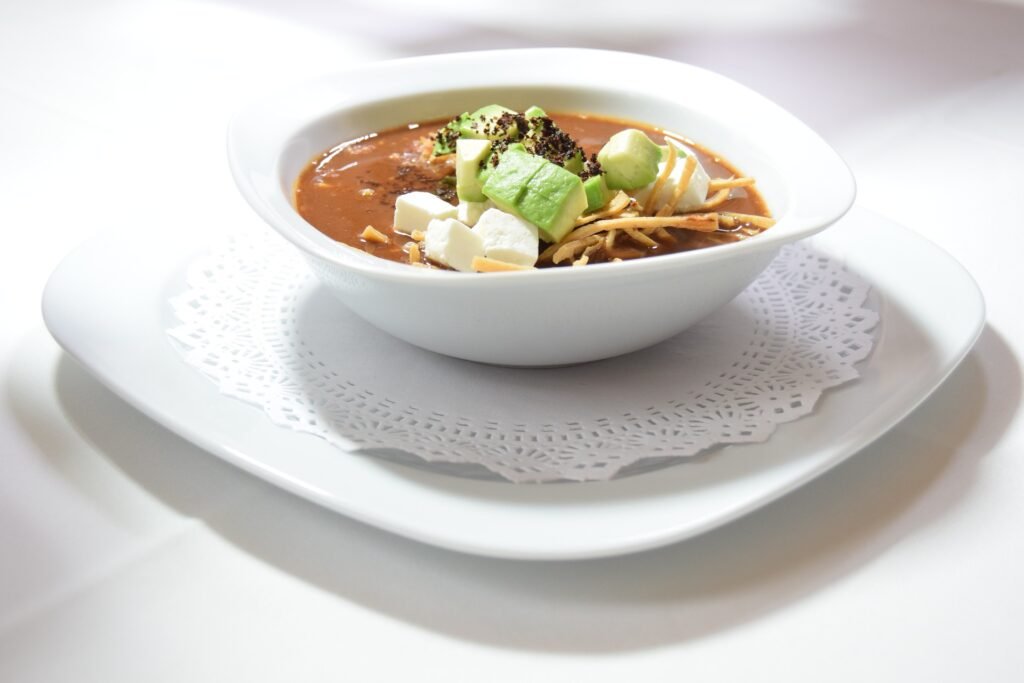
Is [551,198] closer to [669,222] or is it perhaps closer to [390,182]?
[669,222]

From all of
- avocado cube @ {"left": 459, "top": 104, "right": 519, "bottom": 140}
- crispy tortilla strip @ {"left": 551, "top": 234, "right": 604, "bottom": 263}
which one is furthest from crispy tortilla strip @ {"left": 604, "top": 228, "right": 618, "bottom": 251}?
avocado cube @ {"left": 459, "top": 104, "right": 519, "bottom": 140}

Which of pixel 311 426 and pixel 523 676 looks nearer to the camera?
pixel 523 676

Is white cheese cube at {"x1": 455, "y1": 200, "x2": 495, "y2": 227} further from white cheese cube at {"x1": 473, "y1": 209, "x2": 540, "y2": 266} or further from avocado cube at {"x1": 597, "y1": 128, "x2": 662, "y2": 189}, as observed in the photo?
avocado cube at {"x1": 597, "y1": 128, "x2": 662, "y2": 189}

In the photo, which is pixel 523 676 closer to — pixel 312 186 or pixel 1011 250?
pixel 312 186

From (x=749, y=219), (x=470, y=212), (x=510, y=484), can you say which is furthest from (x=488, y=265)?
(x=749, y=219)

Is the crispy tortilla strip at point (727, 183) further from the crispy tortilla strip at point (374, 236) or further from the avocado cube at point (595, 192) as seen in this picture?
the crispy tortilla strip at point (374, 236)

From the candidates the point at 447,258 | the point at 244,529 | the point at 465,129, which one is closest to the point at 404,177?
the point at 465,129
